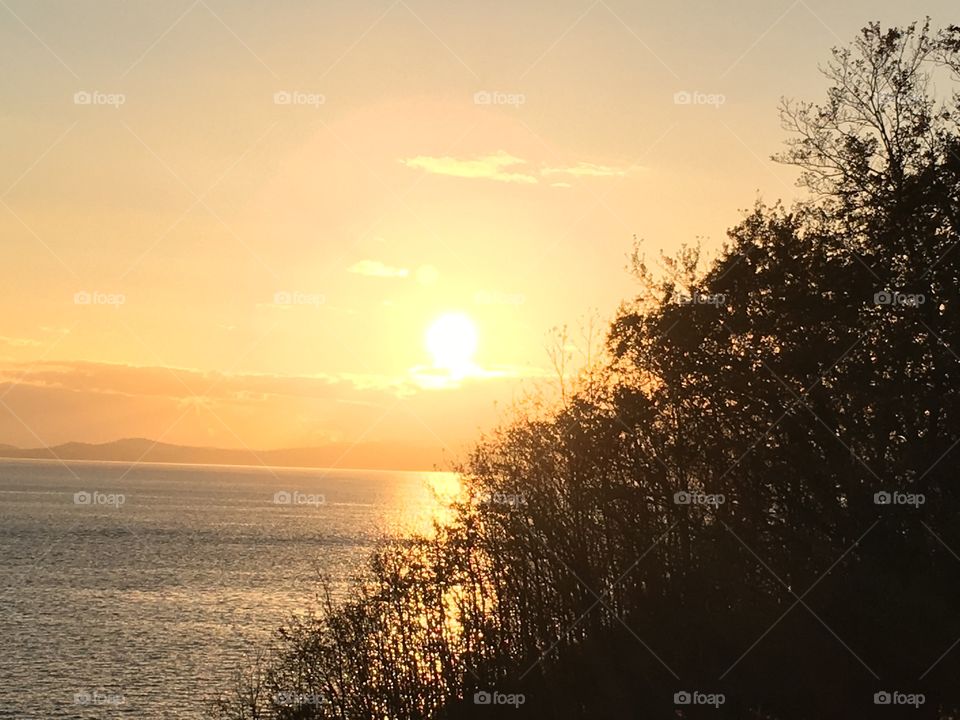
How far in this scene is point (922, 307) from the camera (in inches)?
1091

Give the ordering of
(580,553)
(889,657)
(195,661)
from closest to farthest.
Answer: (889,657)
(580,553)
(195,661)

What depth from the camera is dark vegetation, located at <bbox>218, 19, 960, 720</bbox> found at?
25.3 m

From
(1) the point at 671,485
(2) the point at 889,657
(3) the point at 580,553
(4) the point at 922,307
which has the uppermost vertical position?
(4) the point at 922,307

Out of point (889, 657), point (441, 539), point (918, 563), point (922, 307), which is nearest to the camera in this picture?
point (889, 657)

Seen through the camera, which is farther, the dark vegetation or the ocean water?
the ocean water

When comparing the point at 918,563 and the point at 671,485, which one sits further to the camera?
the point at 671,485

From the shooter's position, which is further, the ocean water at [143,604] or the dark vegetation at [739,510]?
the ocean water at [143,604]

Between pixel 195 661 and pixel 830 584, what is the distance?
38.8 meters

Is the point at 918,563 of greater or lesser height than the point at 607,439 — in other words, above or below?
below

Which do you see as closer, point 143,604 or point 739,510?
point 739,510

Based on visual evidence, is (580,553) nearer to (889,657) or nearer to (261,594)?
(889,657)

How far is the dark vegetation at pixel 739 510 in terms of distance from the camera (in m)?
25.3

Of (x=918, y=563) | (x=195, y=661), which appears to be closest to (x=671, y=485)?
(x=918, y=563)

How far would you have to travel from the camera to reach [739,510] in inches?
1193
